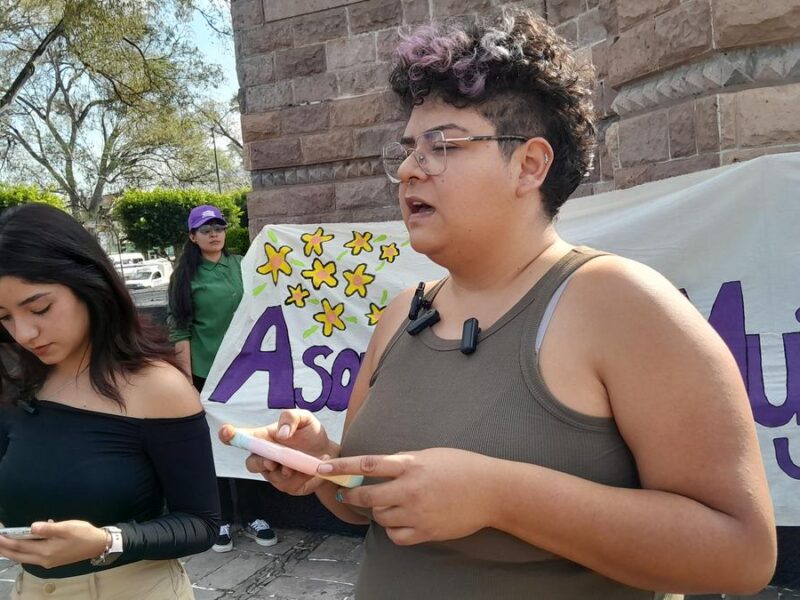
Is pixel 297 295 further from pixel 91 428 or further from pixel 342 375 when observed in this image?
pixel 91 428

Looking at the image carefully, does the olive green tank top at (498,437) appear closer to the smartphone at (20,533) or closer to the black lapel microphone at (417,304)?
the black lapel microphone at (417,304)

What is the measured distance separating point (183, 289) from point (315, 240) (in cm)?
92

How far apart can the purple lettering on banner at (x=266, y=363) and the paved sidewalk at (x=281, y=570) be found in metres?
0.86

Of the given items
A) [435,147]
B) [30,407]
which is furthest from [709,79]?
[30,407]

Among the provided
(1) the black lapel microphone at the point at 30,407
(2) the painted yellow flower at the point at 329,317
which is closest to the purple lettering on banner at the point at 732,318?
(2) the painted yellow flower at the point at 329,317

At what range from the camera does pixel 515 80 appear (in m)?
1.34

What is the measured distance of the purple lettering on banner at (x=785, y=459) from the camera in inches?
116

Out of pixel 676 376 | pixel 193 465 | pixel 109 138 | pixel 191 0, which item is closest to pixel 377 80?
pixel 193 465

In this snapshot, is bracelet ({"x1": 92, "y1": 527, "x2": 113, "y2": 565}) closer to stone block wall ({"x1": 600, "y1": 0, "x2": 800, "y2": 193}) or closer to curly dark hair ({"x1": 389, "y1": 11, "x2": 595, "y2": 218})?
curly dark hair ({"x1": 389, "y1": 11, "x2": 595, "y2": 218})

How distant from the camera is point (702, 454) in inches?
41.4

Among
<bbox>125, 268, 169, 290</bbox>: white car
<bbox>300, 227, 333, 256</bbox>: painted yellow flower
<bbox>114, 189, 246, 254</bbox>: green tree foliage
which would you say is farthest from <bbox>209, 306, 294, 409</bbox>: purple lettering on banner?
<bbox>114, 189, 246, 254</bbox>: green tree foliage

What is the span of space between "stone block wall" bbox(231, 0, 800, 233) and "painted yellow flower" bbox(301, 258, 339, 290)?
987 mm

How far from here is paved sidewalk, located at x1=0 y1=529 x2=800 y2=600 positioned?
364 centimetres

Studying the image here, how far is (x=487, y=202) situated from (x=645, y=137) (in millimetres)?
2609
